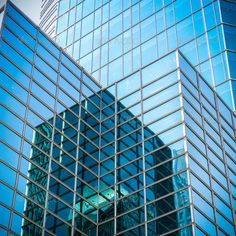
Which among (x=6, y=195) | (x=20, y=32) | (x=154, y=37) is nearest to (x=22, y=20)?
(x=20, y=32)

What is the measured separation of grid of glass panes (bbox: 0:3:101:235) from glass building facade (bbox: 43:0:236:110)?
27.1 feet

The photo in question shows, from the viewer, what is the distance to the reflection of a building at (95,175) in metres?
26.7

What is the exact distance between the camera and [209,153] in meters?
29.1

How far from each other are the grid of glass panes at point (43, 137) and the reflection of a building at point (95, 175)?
0.06m

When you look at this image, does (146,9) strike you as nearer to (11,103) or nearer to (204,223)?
(11,103)

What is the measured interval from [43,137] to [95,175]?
429 cm

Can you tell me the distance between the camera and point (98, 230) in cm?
2911

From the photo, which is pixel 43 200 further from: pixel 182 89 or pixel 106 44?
pixel 106 44

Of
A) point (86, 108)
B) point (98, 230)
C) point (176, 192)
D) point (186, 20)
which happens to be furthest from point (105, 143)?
point (186, 20)

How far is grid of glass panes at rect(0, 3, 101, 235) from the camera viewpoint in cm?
2594

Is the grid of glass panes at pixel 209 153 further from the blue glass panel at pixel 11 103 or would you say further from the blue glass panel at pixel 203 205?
the blue glass panel at pixel 11 103

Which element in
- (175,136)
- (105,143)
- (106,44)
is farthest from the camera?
(106,44)

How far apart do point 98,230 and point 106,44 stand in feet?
67.1

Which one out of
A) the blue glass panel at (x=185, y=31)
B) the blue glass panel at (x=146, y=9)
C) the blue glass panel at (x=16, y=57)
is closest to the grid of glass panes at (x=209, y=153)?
the blue glass panel at (x=185, y=31)
